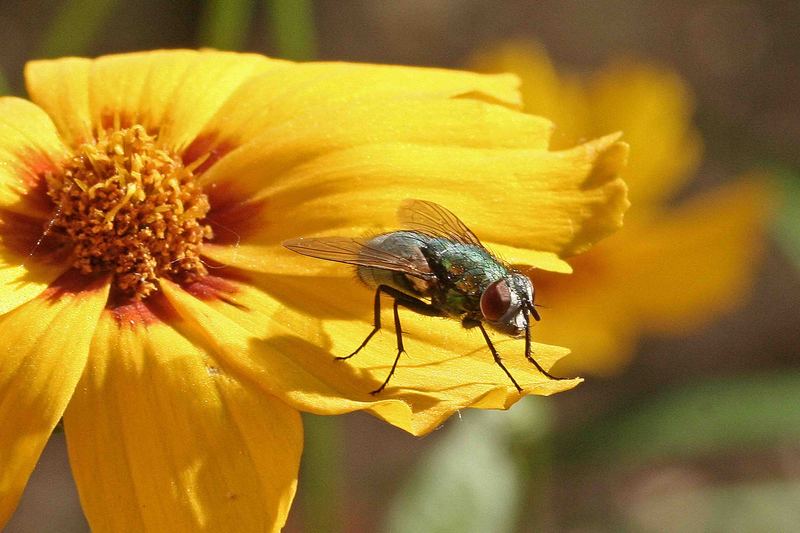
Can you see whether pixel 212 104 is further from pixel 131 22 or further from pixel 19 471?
pixel 131 22

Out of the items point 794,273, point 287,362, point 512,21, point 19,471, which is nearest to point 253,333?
point 287,362

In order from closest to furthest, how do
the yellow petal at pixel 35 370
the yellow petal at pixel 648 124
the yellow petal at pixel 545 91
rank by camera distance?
the yellow petal at pixel 35 370 → the yellow petal at pixel 648 124 → the yellow petal at pixel 545 91

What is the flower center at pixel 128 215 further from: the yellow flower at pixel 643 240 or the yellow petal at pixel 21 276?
the yellow flower at pixel 643 240

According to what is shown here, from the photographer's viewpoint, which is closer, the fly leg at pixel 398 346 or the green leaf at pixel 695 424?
the fly leg at pixel 398 346

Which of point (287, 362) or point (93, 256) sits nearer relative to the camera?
point (287, 362)

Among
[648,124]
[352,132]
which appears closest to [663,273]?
[648,124]

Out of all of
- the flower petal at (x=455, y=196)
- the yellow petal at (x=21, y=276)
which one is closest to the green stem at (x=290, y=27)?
the flower petal at (x=455, y=196)
